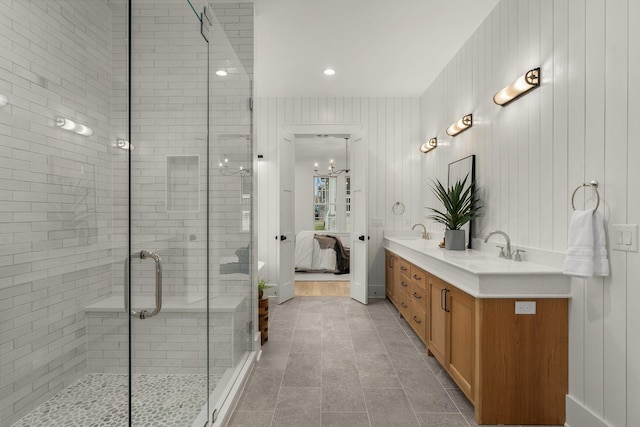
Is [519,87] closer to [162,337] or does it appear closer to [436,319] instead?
[436,319]

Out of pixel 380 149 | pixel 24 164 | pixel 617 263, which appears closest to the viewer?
pixel 24 164

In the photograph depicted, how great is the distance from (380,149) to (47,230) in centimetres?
433

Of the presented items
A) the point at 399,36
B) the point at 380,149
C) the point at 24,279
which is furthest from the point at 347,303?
the point at 24,279

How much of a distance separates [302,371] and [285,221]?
7.44ft

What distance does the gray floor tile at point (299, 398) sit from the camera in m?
2.07

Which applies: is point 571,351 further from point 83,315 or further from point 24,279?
point 24,279

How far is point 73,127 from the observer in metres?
1.05

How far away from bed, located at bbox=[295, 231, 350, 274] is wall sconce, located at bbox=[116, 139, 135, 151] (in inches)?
204

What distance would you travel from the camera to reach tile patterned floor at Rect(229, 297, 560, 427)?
1942 mm

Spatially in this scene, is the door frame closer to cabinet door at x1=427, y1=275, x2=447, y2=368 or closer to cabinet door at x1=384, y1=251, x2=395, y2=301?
cabinet door at x1=384, y1=251, x2=395, y2=301

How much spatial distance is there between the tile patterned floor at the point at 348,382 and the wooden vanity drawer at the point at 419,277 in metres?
0.55

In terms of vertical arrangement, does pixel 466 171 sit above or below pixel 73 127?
above

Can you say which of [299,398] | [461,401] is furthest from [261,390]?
[461,401]

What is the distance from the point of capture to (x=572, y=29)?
182cm
